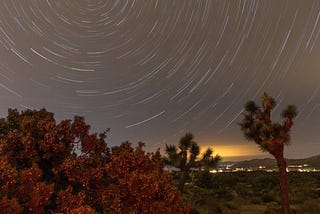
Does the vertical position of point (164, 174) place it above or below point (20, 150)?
below

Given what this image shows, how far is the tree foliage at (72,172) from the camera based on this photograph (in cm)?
707

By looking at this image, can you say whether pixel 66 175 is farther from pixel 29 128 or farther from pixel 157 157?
pixel 157 157

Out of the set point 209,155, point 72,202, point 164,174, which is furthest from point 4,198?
point 209,155

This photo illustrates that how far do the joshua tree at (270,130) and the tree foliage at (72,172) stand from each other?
1208cm

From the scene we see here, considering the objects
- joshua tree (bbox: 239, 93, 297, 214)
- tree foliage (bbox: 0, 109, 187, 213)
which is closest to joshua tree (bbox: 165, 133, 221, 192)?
joshua tree (bbox: 239, 93, 297, 214)

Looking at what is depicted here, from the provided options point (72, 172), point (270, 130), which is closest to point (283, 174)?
point (270, 130)

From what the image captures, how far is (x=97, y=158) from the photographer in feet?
29.5

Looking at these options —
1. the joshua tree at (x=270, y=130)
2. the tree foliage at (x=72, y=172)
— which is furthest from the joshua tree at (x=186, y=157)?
the tree foliage at (x=72, y=172)

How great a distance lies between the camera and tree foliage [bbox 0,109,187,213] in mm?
7070

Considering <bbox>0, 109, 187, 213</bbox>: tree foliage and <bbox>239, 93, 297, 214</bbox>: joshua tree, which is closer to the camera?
<bbox>0, 109, 187, 213</bbox>: tree foliage

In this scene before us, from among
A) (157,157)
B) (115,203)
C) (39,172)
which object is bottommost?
(115,203)

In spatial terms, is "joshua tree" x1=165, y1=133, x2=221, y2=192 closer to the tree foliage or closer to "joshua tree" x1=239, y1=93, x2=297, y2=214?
"joshua tree" x1=239, y1=93, x2=297, y2=214

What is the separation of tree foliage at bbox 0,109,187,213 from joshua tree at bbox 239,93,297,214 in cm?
1208

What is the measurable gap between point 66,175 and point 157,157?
210 centimetres
